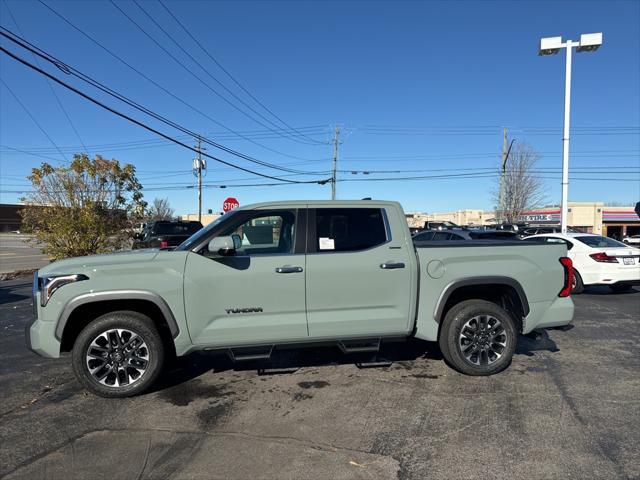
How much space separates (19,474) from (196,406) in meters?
1.41

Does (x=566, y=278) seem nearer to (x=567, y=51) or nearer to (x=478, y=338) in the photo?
(x=478, y=338)

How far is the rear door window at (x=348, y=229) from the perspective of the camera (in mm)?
4555

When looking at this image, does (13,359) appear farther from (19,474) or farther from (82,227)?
(82,227)

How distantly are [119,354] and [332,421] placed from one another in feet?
6.91

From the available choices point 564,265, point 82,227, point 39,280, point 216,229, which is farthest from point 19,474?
point 82,227

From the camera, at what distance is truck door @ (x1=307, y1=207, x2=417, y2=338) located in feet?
14.4

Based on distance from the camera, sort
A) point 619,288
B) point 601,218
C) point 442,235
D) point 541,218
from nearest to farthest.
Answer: point 619,288, point 442,235, point 541,218, point 601,218

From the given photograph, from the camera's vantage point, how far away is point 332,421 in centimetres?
376

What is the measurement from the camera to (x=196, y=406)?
13.4 ft

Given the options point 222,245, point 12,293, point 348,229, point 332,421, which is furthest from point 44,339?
point 12,293

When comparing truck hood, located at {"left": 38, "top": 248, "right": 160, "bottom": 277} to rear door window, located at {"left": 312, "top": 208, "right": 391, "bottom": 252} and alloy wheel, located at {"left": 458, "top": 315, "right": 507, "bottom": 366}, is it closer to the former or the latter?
rear door window, located at {"left": 312, "top": 208, "right": 391, "bottom": 252}

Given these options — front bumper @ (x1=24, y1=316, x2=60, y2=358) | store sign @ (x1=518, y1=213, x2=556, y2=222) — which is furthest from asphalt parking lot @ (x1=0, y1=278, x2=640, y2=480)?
store sign @ (x1=518, y1=213, x2=556, y2=222)

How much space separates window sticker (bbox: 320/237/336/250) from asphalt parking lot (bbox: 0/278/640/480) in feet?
4.67

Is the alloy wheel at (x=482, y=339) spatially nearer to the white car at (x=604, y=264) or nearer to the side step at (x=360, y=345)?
the side step at (x=360, y=345)
